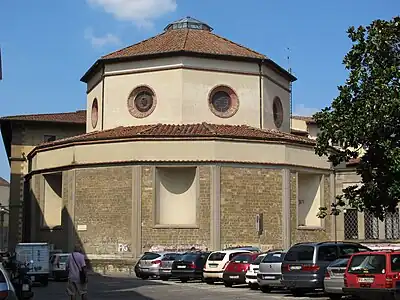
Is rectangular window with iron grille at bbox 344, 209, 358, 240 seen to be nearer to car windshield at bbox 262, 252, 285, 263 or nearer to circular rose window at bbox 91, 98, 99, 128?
circular rose window at bbox 91, 98, 99, 128

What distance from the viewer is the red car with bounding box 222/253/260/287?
87.6 feet

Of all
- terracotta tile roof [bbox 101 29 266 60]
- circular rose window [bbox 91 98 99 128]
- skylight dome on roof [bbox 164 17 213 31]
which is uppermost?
skylight dome on roof [bbox 164 17 213 31]

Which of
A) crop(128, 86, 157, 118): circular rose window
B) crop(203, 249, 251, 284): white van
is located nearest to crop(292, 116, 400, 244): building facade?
crop(128, 86, 157, 118): circular rose window

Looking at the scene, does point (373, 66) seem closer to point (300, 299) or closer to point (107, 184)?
point (300, 299)

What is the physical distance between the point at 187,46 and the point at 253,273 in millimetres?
21731

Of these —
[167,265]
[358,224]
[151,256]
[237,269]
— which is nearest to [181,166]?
[151,256]

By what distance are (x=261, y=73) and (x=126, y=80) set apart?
8.41 meters

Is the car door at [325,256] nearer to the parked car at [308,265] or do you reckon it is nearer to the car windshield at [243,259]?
the parked car at [308,265]

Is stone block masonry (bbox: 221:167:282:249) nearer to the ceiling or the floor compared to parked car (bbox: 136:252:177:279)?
Answer: nearer to the ceiling

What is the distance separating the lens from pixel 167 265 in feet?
108

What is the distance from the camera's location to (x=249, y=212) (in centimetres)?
3900

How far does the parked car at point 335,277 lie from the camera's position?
19969 mm

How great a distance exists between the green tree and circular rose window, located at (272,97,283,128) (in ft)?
78.3

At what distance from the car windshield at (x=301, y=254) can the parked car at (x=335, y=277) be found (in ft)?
5.34
